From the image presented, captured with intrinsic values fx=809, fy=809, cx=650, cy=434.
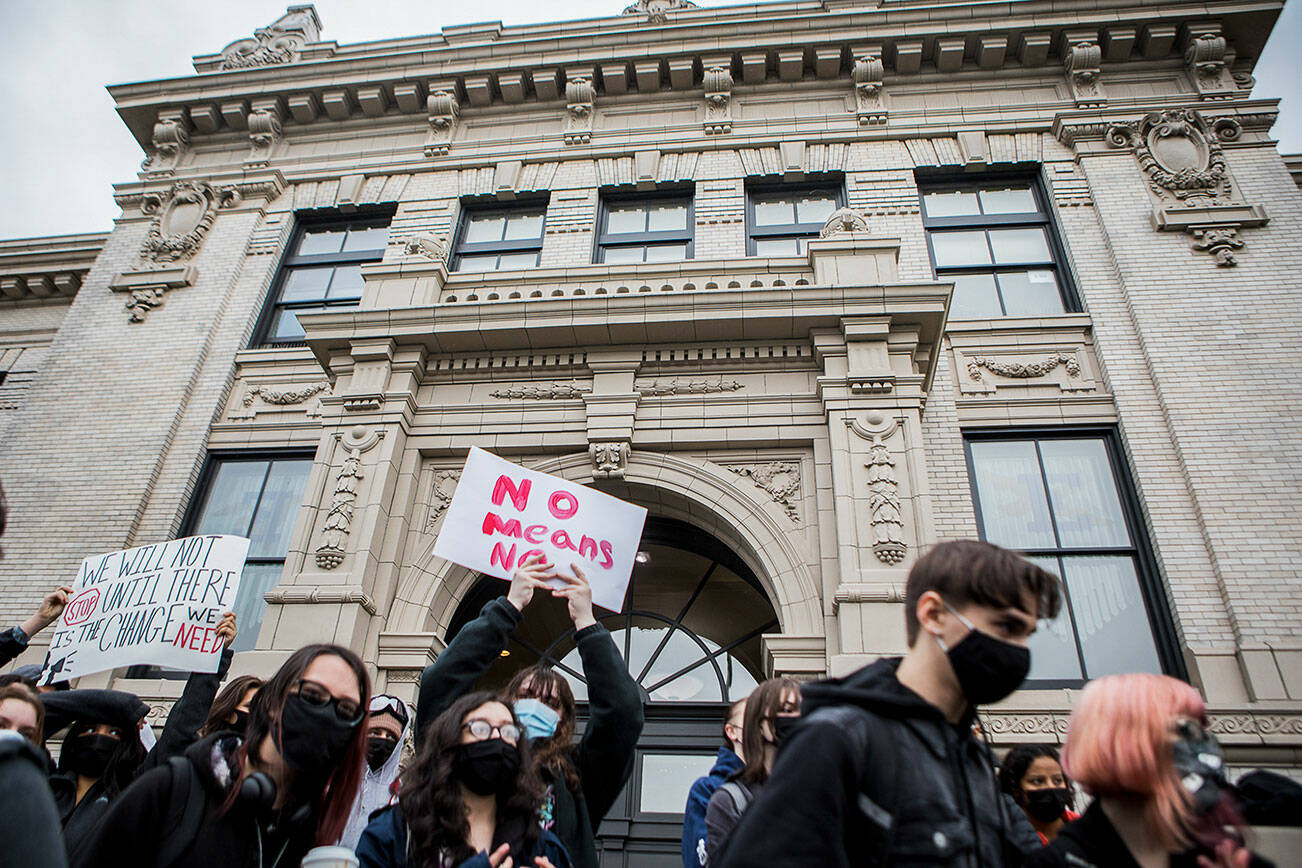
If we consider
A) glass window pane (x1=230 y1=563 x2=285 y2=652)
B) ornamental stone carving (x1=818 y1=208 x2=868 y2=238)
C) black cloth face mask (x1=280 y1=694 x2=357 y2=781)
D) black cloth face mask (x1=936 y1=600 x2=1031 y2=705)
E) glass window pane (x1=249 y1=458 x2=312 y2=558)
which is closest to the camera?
black cloth face mask (x1=936 y1=600 x2=1031 y2=705)

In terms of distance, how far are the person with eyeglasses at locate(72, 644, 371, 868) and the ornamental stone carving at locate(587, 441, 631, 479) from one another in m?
5.50

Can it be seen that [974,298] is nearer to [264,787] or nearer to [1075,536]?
[1075,536]

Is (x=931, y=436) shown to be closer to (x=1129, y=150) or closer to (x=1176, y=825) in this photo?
(x=1129, y=150)

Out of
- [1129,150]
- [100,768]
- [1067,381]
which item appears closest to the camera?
[100,768]

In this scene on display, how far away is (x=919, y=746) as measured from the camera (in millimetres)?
2123

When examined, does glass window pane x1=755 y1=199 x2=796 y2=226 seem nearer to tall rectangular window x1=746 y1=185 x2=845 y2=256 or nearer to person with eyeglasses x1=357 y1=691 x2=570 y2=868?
tall rectangular window x1=746 y1=185 x2=845 y2=256

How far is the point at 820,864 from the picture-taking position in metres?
1.84

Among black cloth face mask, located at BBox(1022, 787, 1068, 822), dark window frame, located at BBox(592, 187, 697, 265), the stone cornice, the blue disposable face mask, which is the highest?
the stone cornice

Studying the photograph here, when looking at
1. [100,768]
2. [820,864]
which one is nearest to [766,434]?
[100,768]

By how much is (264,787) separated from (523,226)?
11.0 metres

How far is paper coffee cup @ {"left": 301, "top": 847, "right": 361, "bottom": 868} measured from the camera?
7.61 feet

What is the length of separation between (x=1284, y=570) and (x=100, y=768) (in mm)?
9718

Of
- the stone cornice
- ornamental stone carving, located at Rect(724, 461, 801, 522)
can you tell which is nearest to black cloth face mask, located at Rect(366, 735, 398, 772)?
ornamental stone carving, located at Rect(724, 461, 801, 522)

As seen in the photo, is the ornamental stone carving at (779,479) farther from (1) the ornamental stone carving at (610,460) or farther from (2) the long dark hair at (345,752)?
(2) the long dark hair at (345,752)
